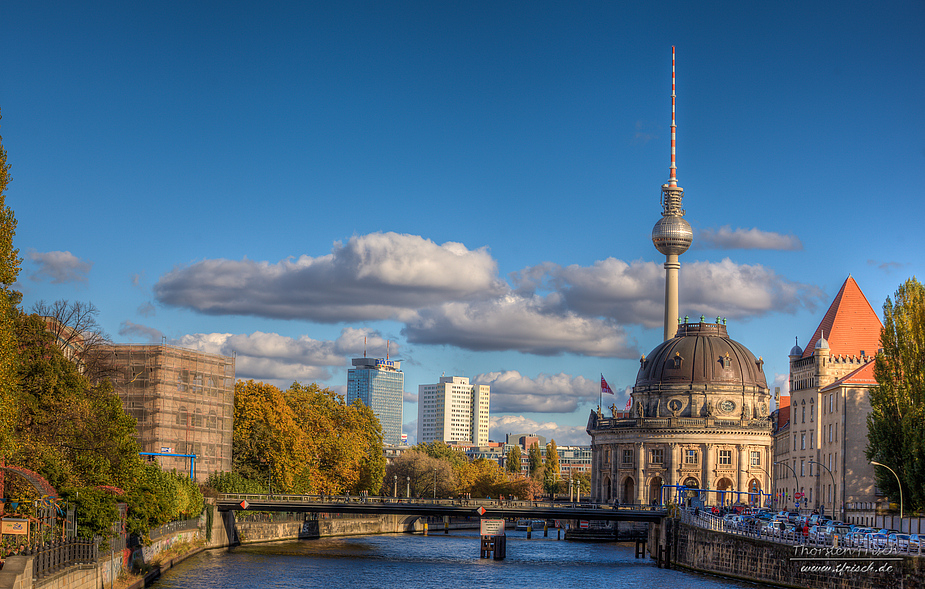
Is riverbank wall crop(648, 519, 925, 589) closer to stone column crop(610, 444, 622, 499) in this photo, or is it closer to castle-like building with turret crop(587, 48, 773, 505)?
castle-like building with turret crop(587, 48, 773, 505)

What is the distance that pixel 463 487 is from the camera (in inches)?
7613

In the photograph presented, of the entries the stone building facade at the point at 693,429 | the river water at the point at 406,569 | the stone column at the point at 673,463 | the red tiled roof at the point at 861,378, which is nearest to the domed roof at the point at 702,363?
the stone building facade at the point at 693,429

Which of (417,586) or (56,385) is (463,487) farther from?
(56,385)

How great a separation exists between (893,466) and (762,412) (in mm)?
106408

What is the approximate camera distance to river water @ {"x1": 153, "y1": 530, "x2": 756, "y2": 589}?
73.2m

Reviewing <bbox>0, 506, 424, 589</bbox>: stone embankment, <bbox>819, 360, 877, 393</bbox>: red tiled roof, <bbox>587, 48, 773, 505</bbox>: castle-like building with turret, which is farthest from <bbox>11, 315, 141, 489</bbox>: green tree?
<bbox>587, 48, 773, 505</bbox>: castle-like building with turret

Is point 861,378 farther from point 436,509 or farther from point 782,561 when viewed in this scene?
point 782,561

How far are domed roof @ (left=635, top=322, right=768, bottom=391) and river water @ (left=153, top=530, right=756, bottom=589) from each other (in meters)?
64.7

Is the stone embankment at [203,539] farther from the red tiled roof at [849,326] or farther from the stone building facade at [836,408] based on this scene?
the red tiled roof at [849,326]

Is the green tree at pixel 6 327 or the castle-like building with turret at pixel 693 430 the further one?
the castle-like building with turret at pixel 693 430

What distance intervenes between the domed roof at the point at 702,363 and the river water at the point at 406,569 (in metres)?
64.7

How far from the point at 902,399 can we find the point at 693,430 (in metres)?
100

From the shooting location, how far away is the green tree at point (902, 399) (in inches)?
2896

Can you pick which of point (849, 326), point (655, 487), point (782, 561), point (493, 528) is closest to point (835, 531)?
point (782, 561)
